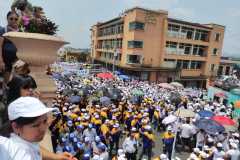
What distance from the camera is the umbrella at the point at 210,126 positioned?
10.6 metres

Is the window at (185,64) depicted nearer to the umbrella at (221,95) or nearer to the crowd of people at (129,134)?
the umbrella at (221,95)

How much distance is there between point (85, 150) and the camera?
332 inches

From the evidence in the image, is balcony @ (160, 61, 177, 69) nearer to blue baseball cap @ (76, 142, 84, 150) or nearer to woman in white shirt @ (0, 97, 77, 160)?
blue baseball cap @ (76, 142, 84, 150)

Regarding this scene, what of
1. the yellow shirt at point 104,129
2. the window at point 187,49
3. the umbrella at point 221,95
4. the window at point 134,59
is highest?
the window at point 187,49

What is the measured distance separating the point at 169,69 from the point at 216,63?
33.9ft

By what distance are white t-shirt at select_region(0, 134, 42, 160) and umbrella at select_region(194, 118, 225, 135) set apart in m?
9.53

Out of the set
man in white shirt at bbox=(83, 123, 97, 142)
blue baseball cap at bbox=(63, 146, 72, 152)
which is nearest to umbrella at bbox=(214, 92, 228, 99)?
man in white shirt at bbox=(83, 123, 97, 142)

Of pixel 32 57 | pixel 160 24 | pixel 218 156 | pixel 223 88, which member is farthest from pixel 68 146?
pixel 160 24

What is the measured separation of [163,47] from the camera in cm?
3744

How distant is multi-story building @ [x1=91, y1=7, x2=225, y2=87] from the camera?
35312 millimetres

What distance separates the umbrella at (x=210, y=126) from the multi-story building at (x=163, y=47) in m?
24.4

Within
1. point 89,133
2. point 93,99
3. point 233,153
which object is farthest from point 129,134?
point 93,99

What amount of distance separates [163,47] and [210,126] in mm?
27440

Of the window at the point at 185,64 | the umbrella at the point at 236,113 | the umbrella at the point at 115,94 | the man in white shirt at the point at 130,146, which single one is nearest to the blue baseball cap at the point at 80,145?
the man in white shirt at the point at 130,146
